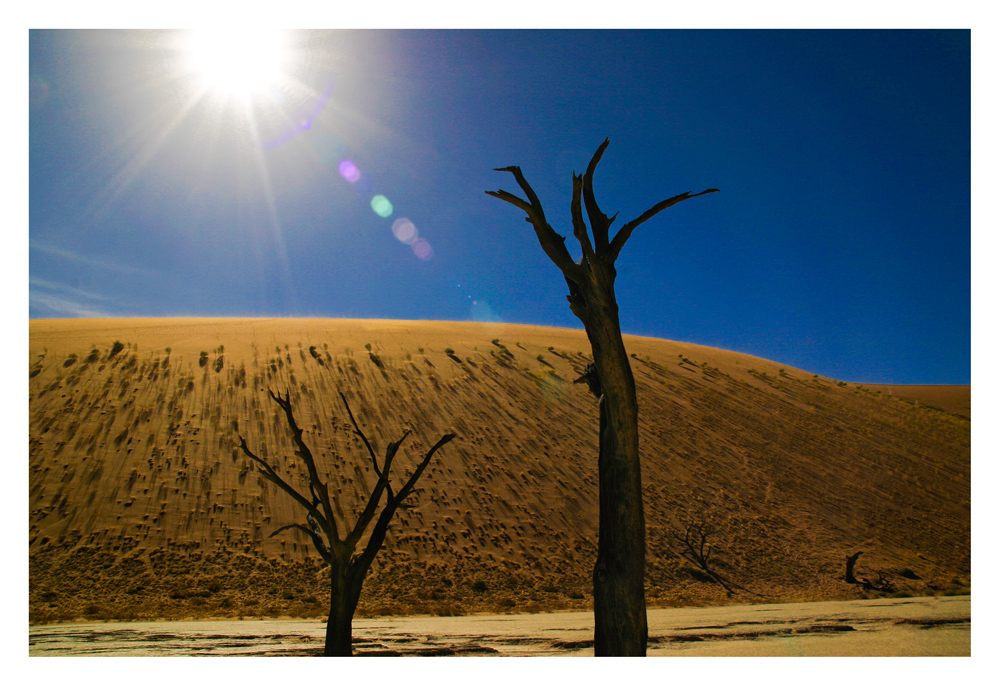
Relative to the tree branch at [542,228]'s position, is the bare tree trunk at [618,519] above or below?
below

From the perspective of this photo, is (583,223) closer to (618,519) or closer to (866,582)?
(618,519)

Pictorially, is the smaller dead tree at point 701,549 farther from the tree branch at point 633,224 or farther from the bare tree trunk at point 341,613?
the tree branch at point 633,224

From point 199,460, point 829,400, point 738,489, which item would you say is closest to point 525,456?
point 738,489

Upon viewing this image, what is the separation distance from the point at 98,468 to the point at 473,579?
13605 millimetres

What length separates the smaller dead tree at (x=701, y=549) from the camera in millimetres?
20703

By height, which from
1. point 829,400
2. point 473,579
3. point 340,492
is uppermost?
point 829,400

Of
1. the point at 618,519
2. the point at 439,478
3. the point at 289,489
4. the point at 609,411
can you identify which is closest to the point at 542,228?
the point at 609,411

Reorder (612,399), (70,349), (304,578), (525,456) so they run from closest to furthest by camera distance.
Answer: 1. (612,399)
2. (304,578)
3. (525,456)
4. (70,349)

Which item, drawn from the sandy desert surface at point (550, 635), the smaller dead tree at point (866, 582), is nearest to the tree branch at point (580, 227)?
the sandy desert surface at point (550, 635)

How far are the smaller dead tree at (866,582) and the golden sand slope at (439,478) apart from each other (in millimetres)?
421

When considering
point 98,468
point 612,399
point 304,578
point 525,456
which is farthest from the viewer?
point 525,456

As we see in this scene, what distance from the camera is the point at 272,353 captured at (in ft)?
107

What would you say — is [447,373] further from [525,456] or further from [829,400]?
[829,400]

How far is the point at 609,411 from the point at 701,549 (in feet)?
63.6
